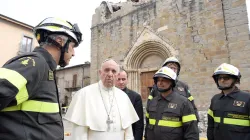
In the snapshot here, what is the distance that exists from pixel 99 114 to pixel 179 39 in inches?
276

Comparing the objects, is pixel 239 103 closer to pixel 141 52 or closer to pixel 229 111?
pixel 229 111

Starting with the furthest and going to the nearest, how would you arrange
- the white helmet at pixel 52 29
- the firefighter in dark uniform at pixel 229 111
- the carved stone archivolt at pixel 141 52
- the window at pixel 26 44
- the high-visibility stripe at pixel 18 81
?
the window at pixel 26 44 < the carved stone archivolt at pixel 141 52 < the firefighter in dark uniform at pixel 229 111 < the white helmet at pixel 52 29 < the high-visibility stripe at pixel 18 81

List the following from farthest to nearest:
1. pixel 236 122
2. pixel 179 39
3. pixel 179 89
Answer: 1. pixel 179 39
2. pixel 179 89
3. pixel 236 122

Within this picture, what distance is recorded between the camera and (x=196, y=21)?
8172 millimetres

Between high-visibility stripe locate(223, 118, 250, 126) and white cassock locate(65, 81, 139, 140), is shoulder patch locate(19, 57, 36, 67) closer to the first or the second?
white cassock locate(65, 81, 139, 140)

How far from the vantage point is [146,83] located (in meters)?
10.1

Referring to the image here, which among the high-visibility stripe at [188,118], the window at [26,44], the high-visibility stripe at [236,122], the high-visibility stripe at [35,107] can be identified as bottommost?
the high-visibility stripe at [236,122]

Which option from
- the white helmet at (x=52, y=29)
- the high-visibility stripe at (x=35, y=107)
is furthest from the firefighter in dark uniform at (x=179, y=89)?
the high-visibility stripe at (x=35, y=107)

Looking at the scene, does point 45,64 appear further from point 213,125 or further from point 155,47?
point 155,47

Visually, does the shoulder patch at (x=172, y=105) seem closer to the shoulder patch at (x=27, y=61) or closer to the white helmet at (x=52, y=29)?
the white helmet at (x=52, y=29)

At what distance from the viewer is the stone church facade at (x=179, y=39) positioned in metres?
7.17

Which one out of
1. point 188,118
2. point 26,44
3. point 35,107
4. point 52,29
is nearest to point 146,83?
point 188,118

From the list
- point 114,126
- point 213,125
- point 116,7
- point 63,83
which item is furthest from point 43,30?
point 63,83

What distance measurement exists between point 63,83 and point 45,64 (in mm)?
24167
